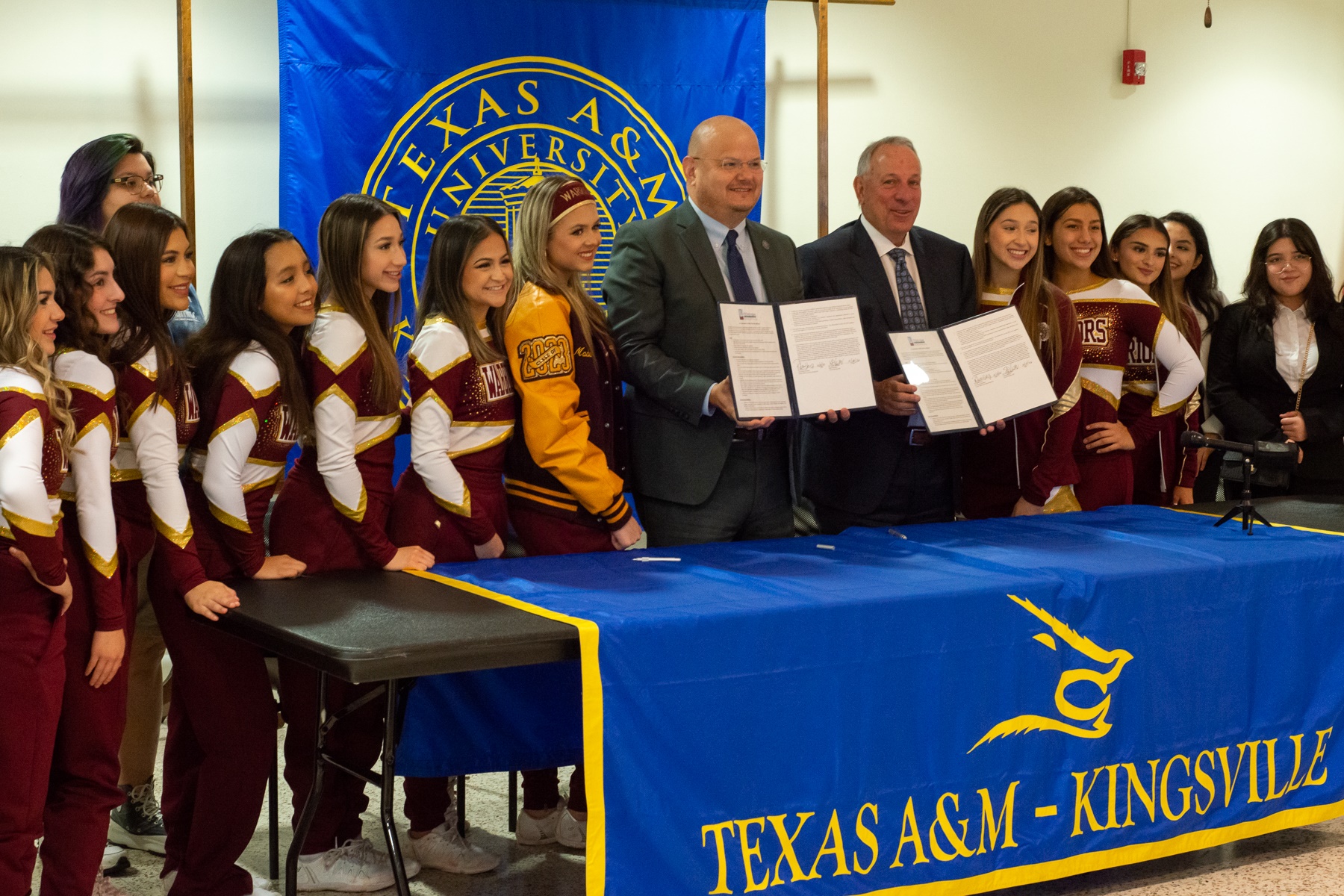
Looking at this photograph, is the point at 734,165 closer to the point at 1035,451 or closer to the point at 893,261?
the point at 893,261

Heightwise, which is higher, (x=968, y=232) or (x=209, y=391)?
(x=968, y=232)

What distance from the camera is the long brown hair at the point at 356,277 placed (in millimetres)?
2961

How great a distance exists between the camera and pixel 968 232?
567cm

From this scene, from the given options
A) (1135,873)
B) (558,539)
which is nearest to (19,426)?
(558,539)

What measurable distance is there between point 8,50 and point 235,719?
254 cm

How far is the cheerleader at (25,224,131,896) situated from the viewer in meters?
2.46

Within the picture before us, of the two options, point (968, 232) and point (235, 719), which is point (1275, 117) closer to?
point (968, 232)

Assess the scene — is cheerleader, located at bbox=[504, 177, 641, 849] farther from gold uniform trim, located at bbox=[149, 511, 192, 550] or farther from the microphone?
the microphone

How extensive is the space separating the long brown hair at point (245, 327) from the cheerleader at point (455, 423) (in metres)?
0.28

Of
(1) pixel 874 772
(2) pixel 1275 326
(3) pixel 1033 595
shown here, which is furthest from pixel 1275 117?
(1) pixel 874 772

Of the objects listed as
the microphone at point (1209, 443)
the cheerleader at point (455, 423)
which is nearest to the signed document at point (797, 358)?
the cheerleader at point (455, 423)

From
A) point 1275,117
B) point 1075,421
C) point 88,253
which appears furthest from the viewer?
point 1275,117

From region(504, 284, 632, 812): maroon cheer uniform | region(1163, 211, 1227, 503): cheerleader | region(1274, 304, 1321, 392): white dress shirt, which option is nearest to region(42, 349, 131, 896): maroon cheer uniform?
region(504, 284, 632, 812): maroon cheer uniform

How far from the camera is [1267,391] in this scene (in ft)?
14.8
